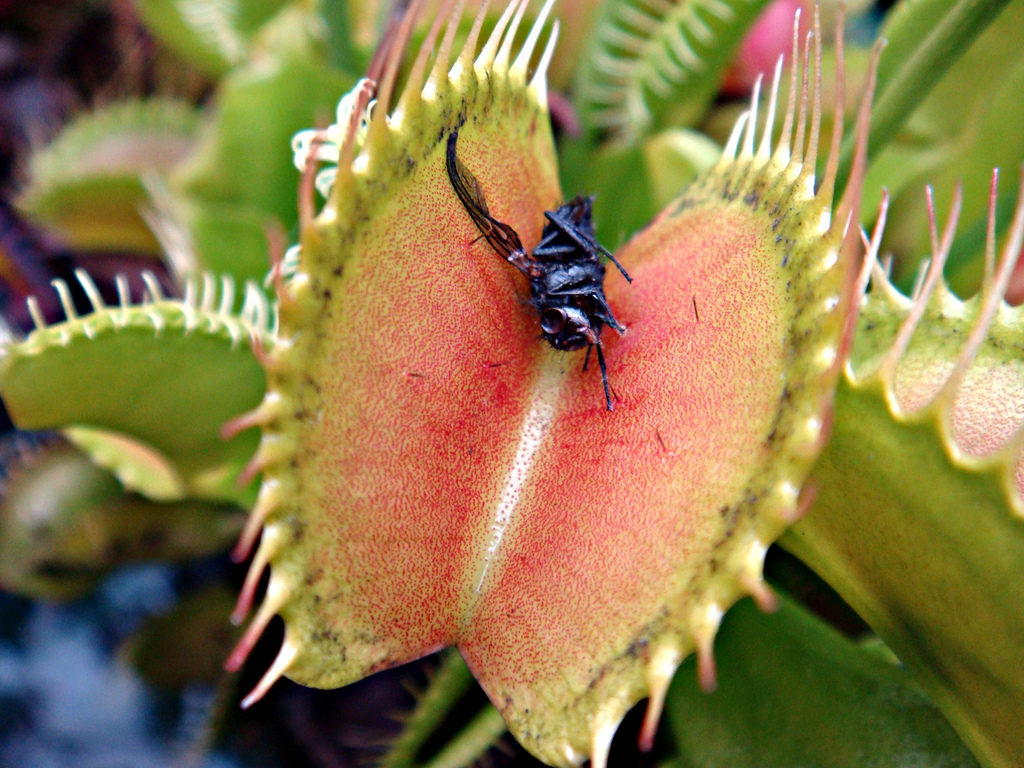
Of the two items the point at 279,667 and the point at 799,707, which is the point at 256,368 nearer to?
the point at 279,667

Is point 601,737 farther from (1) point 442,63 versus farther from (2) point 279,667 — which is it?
(1) point 442,63

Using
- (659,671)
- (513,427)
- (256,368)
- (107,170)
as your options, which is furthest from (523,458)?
(107,170)

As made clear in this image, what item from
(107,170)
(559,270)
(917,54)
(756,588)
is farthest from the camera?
(107,170)

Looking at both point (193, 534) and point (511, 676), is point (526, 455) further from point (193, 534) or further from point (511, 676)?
point (193, 534)

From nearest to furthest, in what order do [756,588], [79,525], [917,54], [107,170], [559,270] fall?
[756,588] → [559,270] → [917,54] → [79,525] → [107,170]

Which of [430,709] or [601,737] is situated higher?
[601,737]

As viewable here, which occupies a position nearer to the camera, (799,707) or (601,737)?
(601,737)

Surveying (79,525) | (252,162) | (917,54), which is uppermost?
(917,54)
